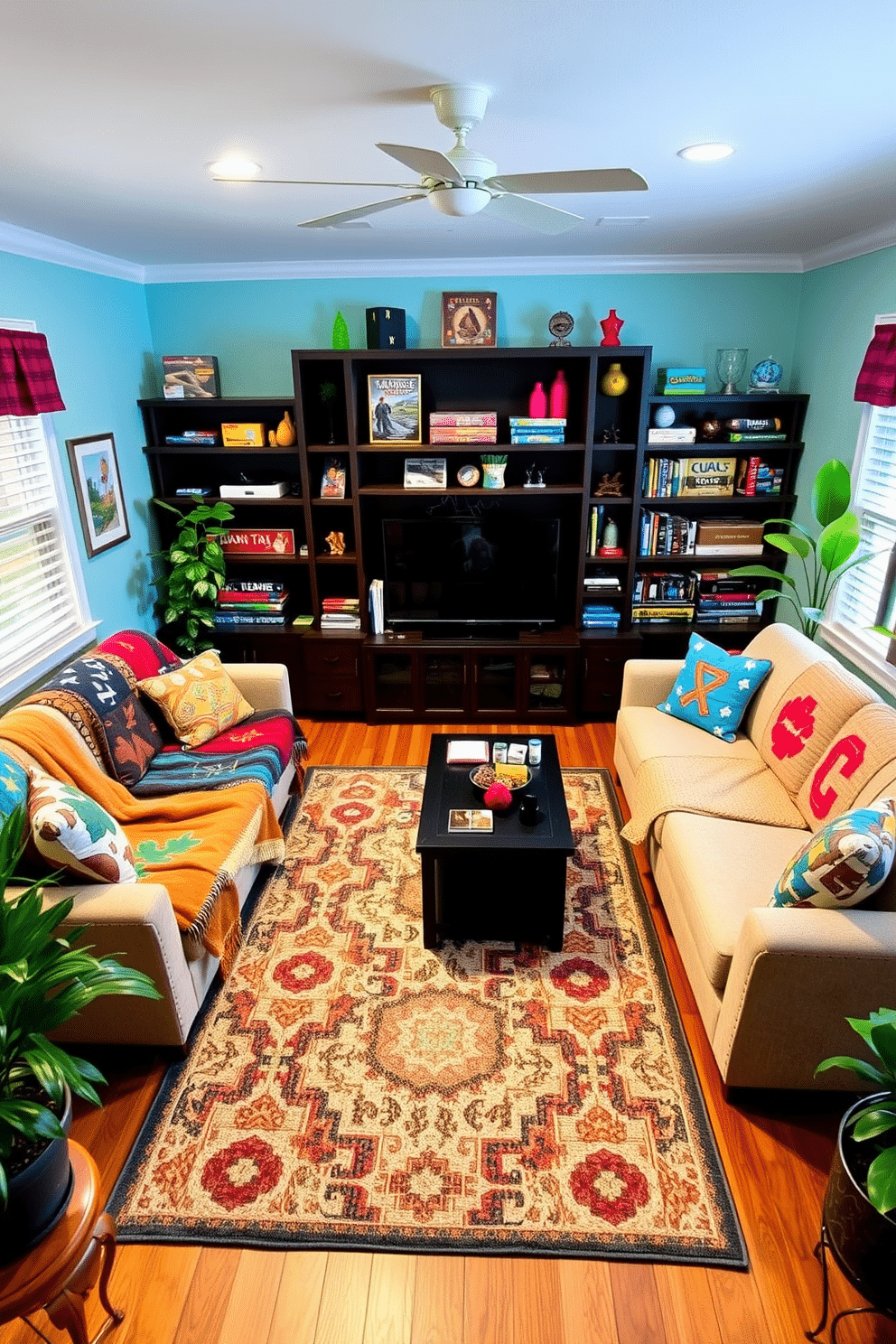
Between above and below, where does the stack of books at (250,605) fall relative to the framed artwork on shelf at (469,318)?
below

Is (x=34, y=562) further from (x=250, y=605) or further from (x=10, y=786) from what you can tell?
(x=10, y=786)

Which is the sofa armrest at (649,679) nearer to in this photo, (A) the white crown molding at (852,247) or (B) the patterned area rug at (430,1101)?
(B) the patterned area rug at (430,1101)

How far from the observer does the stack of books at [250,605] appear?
14.6 ft

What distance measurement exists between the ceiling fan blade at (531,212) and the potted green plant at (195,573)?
2.45 m

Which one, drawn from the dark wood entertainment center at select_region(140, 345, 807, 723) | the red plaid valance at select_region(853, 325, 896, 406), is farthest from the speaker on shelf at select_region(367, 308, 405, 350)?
the red plaid valance at select_region(853, 325, 896, 406)

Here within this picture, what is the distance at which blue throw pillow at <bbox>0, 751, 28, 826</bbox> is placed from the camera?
2191 millimetres

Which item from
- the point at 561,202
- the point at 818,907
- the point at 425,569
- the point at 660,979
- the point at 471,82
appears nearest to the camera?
the point at 471,82

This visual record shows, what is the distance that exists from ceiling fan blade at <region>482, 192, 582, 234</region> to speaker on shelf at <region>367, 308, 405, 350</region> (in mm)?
1980

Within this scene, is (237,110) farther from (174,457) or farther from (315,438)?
(174,457)

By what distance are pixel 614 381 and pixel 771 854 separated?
2642 mm

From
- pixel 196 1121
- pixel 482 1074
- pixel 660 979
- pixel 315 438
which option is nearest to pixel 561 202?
pixel 315 438

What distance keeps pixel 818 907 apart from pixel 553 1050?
35.2 inches

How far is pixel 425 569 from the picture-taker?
14.3ft

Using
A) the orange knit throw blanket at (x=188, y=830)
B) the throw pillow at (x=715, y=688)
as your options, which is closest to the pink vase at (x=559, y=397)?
the throw pillow at (x=715, y=688)
